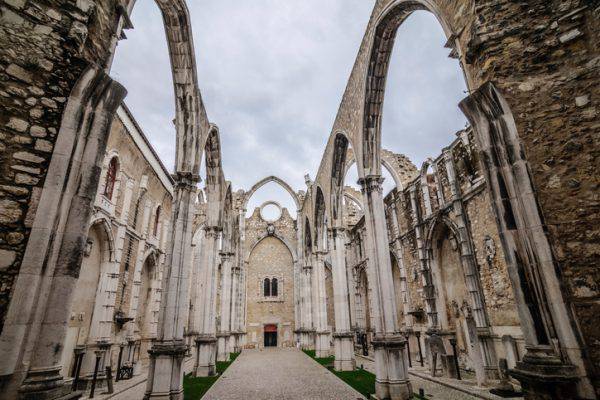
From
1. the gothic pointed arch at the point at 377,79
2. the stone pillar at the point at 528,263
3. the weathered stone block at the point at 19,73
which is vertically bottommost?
the stone pillar at the point at 528,263

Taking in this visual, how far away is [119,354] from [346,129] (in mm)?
11430

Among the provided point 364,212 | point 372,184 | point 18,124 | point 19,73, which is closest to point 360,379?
point 364,212

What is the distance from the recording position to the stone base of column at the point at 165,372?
633cm

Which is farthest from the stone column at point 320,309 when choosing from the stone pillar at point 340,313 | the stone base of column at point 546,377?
the stone base of column at point 546,377

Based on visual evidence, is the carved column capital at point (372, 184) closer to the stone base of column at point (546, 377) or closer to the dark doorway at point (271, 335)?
the stone base of column at point (546, 377)

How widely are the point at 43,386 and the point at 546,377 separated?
443 centimetres

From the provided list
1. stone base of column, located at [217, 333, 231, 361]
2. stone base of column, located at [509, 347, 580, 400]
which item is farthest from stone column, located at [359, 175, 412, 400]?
stone base of column, located at [217, 333, 231, 361]

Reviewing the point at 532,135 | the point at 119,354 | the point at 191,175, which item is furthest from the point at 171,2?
the point at 119,354

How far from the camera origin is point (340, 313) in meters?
12.2

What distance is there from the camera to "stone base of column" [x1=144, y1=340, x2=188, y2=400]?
20.8ft

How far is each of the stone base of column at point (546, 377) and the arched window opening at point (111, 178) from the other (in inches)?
445

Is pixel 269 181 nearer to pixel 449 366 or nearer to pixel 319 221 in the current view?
pixel 319 221

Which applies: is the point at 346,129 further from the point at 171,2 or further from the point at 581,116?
the point at 581,116

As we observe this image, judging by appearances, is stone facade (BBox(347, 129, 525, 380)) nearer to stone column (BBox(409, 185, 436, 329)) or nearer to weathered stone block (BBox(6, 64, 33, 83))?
stone column (BBox(409, 185, 436, 329))
